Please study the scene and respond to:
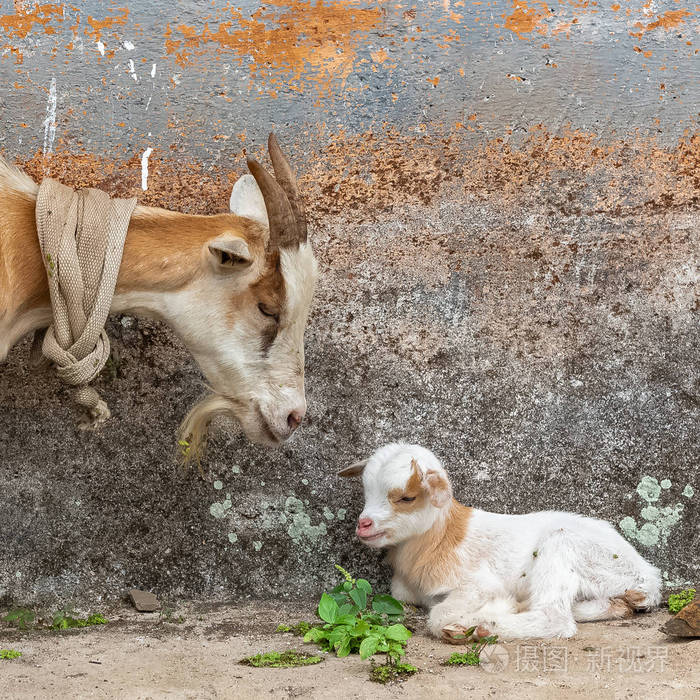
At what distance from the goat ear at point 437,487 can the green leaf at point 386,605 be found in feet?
1.35

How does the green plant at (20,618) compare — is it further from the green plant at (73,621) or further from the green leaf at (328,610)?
the green leaf at (328,610)

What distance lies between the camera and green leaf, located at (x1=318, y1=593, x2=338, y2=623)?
3377 mm

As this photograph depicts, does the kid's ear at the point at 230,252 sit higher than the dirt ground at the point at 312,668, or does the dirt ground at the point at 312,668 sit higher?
the kid's ear at the point at 230,252

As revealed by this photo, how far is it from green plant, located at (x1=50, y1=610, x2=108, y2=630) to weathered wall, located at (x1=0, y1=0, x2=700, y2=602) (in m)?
0.15

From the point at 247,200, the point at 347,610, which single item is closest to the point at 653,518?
the point at 347,610

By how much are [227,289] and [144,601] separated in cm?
138

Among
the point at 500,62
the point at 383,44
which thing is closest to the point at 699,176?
the point at 500,62

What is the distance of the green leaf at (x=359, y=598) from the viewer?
11.4 feet

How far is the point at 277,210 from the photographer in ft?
11.3

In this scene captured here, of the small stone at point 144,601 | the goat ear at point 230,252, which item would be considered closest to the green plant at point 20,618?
the small stone at point 144,601

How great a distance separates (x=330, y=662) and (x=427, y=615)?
2.47 ft

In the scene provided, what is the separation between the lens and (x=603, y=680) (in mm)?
2820

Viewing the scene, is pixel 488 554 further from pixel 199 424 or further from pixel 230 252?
pixel 230 252

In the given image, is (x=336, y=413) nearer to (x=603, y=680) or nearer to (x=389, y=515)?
(x=389, y=515)
